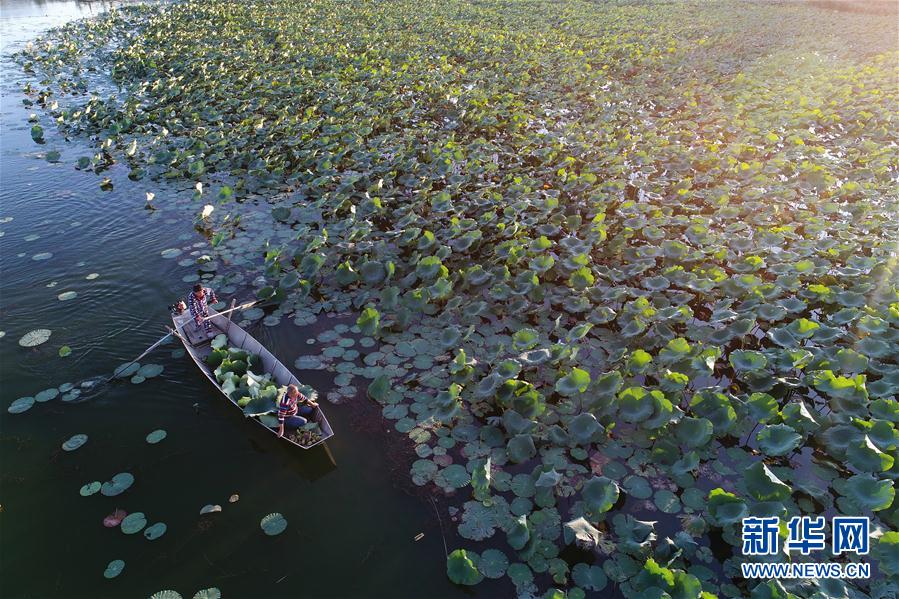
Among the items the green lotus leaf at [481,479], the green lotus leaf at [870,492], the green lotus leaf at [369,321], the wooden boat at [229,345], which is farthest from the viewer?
the green lotus leaf at [369,321]

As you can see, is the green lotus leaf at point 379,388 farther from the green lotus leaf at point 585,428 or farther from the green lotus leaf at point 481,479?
the green lotus leaf at point 585,428

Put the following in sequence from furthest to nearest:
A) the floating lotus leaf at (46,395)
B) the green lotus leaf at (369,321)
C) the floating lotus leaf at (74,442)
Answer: the green lotus leaf at (369,321) → the floating lotus leaf at (46,395) → the floating lotus leaf at (74,442)

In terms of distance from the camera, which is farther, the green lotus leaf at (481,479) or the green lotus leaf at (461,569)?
the green lotus leaf at (481,479)

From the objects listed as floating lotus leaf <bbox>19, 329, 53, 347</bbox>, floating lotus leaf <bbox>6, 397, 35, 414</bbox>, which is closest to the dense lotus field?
floating lotus leaf <bbox>19, 329, 53, 347</bbox>

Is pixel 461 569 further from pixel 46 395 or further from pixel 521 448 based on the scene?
pixel 46 395

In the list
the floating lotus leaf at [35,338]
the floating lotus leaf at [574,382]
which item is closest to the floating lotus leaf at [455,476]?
the floating lotus leaf at [574,382]

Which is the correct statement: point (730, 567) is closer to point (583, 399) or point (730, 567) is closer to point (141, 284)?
point (583, 399)

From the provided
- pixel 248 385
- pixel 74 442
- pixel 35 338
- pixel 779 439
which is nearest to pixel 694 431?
pixel 779 439

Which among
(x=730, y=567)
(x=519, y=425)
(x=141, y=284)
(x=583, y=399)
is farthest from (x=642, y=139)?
(x=141, y=284)
